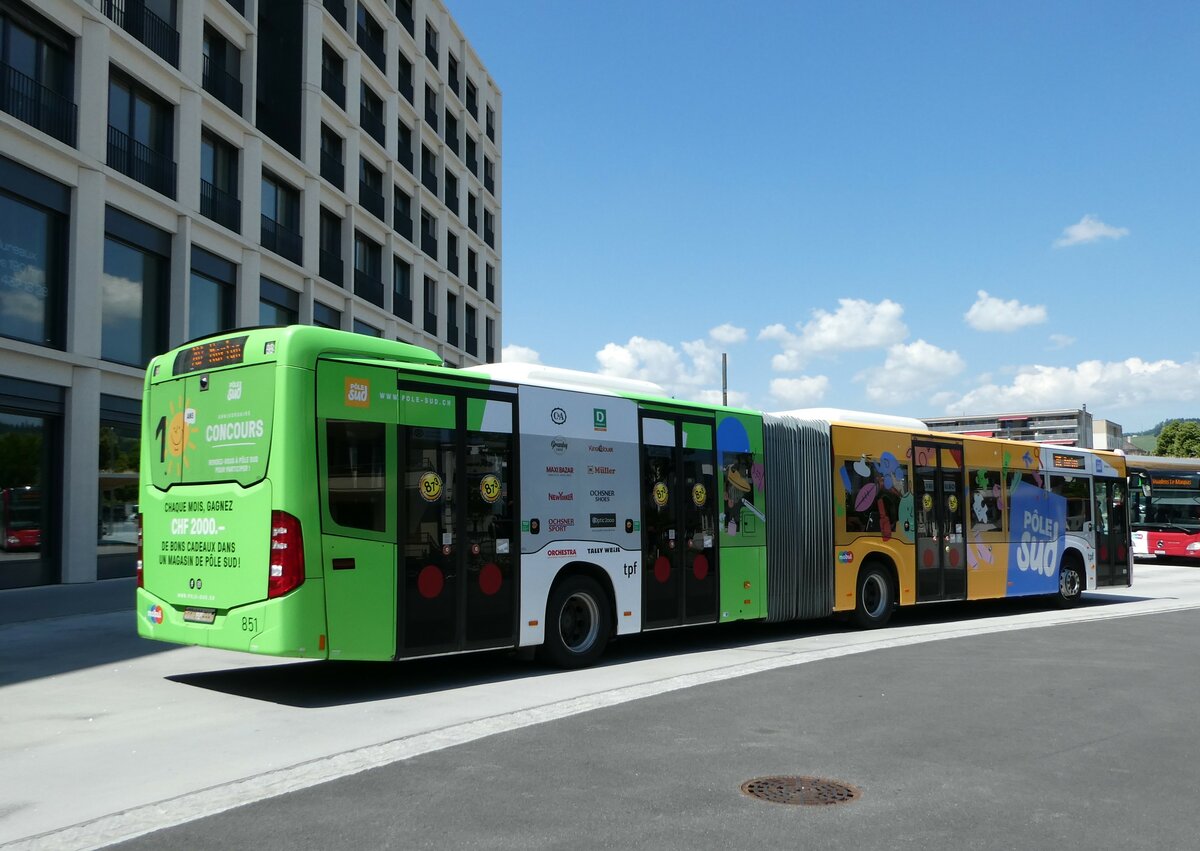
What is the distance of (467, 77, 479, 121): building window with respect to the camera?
48.0m

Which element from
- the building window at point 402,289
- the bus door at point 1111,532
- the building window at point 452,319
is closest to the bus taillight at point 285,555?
the bus door at point 1111,532

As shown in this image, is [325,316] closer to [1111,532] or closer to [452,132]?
[452,132]

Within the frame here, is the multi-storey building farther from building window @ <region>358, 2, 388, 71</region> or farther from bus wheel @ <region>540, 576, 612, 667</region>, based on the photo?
bus wheel @ <region>540, 576, 612, 667</region>

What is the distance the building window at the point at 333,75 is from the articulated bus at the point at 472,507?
22525mm

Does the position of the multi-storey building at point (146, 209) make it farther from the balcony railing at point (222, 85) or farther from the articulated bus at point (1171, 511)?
the articulated bus at point (1171, 511)

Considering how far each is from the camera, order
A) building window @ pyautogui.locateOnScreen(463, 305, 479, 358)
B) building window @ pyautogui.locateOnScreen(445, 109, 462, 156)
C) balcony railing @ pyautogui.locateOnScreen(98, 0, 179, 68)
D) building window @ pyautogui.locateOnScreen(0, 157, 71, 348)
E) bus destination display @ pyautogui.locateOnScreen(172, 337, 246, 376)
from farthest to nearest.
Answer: building window @ pyautogui.locateOnScreen(463, 305, 479, 358) < building window @ pyautogui.locateOnScreen(445, 109, 462, 156) < balcony railing @ pyautogui.locateOnScreen(98, 0, 179, 68) < building window @ pyautogui.locateOnScreen(0, 157, 71, 348) < bus destination display @ pyautogui.locateOnScreen(172, 337, 246, 376)

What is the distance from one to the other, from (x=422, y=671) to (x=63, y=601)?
912 cm

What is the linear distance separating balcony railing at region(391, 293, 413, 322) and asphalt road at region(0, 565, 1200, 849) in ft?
86.8

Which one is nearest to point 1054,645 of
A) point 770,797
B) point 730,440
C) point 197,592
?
point 730,440

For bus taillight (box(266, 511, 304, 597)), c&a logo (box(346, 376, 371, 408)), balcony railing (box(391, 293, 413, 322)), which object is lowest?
bus taillight (box(266, 511, 304, 597))

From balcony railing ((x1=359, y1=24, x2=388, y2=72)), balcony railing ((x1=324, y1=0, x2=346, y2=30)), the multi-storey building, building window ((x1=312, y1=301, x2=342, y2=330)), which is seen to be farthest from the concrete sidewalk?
balcony railing ((x1=359, y1=24, x2=388, y2=72))

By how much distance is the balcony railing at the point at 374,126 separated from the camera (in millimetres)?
34438

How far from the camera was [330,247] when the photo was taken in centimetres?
3253

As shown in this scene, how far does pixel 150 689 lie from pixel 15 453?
1166cm
